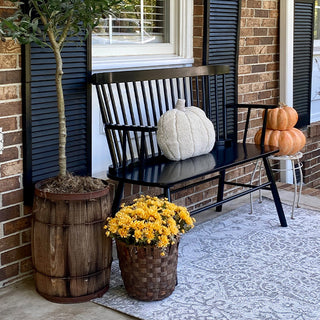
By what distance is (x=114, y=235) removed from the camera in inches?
114

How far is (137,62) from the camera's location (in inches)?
154

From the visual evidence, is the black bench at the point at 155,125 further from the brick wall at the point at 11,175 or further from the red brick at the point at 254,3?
the red brick at the point at 254,3

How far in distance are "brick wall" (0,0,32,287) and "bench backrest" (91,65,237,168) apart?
0.51 m

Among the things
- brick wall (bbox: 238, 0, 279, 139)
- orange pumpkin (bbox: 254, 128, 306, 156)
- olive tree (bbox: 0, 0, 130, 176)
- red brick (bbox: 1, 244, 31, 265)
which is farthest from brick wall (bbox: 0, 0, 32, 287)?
brick wall (bbox: 238, 0, 279, 139)

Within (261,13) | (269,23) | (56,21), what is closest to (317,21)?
(269,23)

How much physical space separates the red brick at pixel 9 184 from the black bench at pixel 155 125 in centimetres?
51

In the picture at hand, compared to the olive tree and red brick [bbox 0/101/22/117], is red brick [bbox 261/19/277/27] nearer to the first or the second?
the olive tree

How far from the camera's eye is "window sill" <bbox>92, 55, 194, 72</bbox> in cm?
369

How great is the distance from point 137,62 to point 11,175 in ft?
4.06

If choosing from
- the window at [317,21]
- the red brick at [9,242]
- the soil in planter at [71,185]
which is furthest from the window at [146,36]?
the window at [317,21]

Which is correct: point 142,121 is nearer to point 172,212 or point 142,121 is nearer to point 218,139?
point 218,139

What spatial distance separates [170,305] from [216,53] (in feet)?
6.86

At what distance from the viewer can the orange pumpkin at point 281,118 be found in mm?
4441

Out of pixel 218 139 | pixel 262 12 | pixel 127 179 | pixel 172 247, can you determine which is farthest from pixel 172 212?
pixel 262 12
